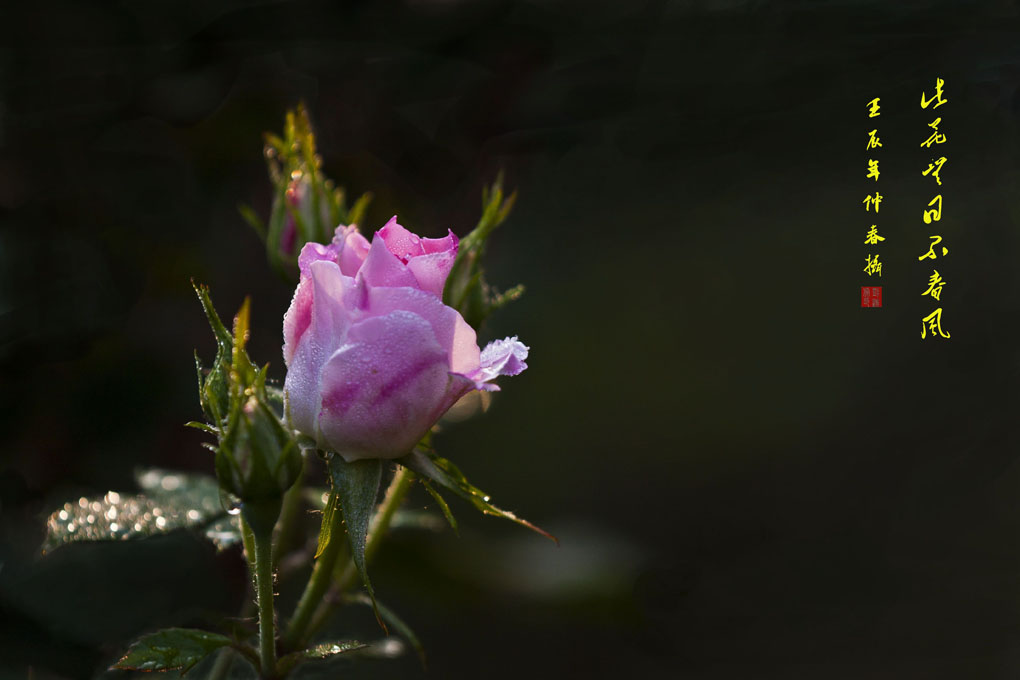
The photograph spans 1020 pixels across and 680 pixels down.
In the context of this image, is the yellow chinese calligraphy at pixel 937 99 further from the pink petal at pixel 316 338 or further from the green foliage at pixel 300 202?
the pink petal at pixel 316 338

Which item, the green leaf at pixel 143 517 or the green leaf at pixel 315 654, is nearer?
the green leaf at pixel 315 654

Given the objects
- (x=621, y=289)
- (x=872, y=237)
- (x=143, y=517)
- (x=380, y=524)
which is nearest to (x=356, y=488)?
(x=380, y=524)

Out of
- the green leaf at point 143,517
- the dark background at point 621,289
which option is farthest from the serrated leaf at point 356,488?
the dark background at point 621,289

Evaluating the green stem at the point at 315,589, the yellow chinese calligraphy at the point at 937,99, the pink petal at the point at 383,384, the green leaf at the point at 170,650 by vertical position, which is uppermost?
the yellow chinese calligraphy at the point at 937,99

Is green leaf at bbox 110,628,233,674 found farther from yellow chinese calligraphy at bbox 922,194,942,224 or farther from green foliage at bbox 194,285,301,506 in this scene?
yellow chinese calligraphy at bbox 922,194,942,224

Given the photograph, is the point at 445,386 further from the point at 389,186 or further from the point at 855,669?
the point at 855,669

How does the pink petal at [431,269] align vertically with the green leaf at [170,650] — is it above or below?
above
